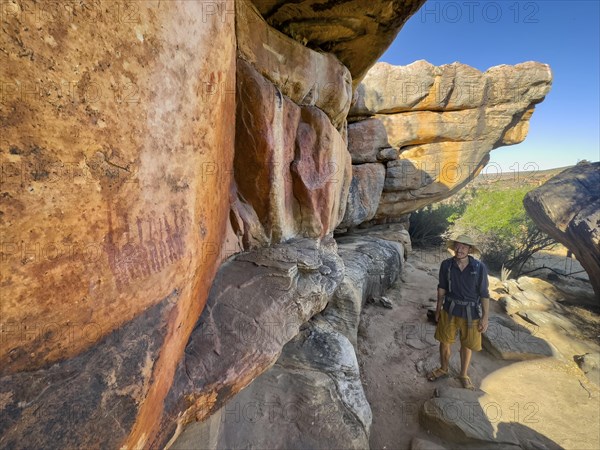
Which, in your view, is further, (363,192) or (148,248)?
(363,192)

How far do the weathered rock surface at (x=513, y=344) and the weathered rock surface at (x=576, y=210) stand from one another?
354 centimetres

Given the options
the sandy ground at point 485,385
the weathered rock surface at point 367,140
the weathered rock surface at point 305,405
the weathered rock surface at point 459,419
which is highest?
the weathered rock surface at point 367,140

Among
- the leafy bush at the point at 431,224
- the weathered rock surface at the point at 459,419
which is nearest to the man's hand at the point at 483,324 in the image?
the weathered rock surface at the point at 459,419

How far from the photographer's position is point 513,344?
4.84 metres

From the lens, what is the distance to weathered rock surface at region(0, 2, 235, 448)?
916 millimetres

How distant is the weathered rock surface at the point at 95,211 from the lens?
0.92 m

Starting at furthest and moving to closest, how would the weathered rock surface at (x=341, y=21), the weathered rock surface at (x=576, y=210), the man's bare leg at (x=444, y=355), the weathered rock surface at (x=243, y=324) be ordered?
1. the weathered rock surface at (x=576, y=210)
2. the man's bare leg at (x=444, y=355)
3. the weathered rock surface at (x=341, y=21)
4. the weathered rock surface at (x=243, y=324)

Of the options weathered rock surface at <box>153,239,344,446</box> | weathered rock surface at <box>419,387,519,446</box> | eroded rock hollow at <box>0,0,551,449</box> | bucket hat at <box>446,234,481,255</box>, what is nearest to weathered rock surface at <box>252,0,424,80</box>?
eroded rock hollow at <box>0,0,551,449</box>

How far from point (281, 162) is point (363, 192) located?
580 centimetres

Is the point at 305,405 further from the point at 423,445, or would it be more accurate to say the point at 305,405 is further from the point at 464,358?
the point at 464,358

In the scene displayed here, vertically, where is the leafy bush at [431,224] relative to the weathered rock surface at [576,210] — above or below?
below

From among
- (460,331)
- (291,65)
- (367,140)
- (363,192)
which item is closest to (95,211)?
(291,65)

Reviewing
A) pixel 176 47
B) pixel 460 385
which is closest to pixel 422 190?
pixel 460 385

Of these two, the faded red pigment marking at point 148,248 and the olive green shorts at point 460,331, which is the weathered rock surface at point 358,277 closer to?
the olive green shorts at point 460,331
